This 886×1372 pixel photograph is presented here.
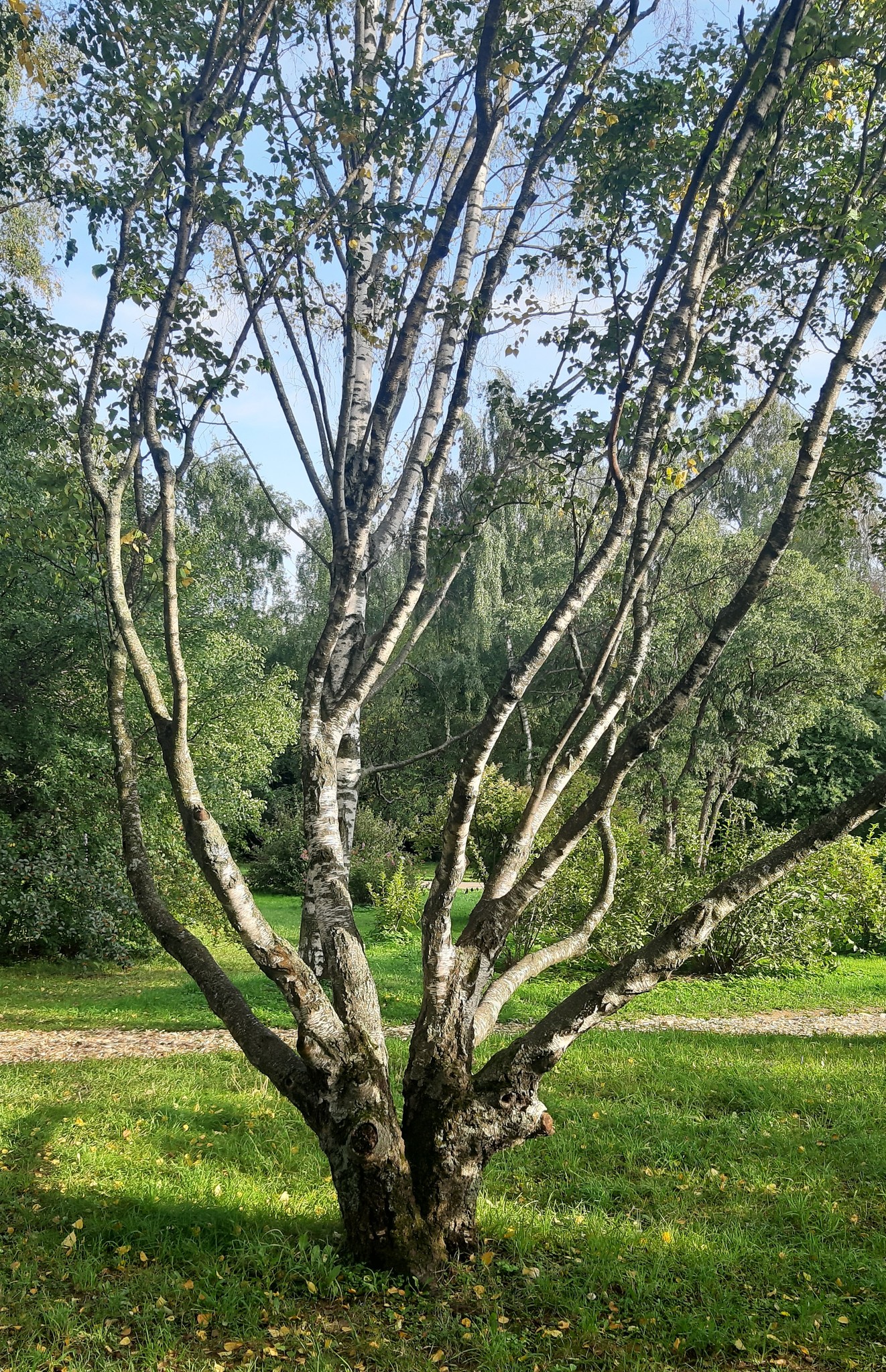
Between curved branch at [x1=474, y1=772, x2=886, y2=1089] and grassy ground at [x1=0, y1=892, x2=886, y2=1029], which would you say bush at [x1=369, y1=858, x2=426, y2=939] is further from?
curved branch at [x1=474, y1=772, x2=886, y2=1089]

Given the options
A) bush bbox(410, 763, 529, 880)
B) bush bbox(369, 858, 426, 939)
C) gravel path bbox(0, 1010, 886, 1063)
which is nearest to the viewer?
gravel path bbox(0, 1010, 886, 1063)

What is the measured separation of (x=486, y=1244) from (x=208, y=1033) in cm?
546

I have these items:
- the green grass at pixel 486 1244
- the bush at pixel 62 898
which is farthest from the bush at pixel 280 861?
the green grass at pixel 486 1244

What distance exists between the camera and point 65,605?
471 inches

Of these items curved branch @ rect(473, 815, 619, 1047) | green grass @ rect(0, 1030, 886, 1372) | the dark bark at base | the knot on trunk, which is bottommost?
green grass @ rect(0, 1030, 886, 1372)

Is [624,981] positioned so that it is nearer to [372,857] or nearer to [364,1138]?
[364,1138]

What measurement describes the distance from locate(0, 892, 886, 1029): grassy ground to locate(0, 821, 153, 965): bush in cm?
40

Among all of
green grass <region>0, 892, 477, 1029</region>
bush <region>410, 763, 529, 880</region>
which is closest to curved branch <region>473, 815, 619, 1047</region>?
green grass <region>0, 892, 477, 1029</region>

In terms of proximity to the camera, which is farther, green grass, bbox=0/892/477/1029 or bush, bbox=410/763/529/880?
bush, bbox=410/763/529/880

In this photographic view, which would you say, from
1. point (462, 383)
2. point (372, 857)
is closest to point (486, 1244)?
point (462, 383)

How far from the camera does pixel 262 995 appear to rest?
10094mm

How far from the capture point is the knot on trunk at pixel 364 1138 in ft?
10.9

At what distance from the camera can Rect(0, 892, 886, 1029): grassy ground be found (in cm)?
903

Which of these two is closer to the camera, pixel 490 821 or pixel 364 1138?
pixel 364 1138
